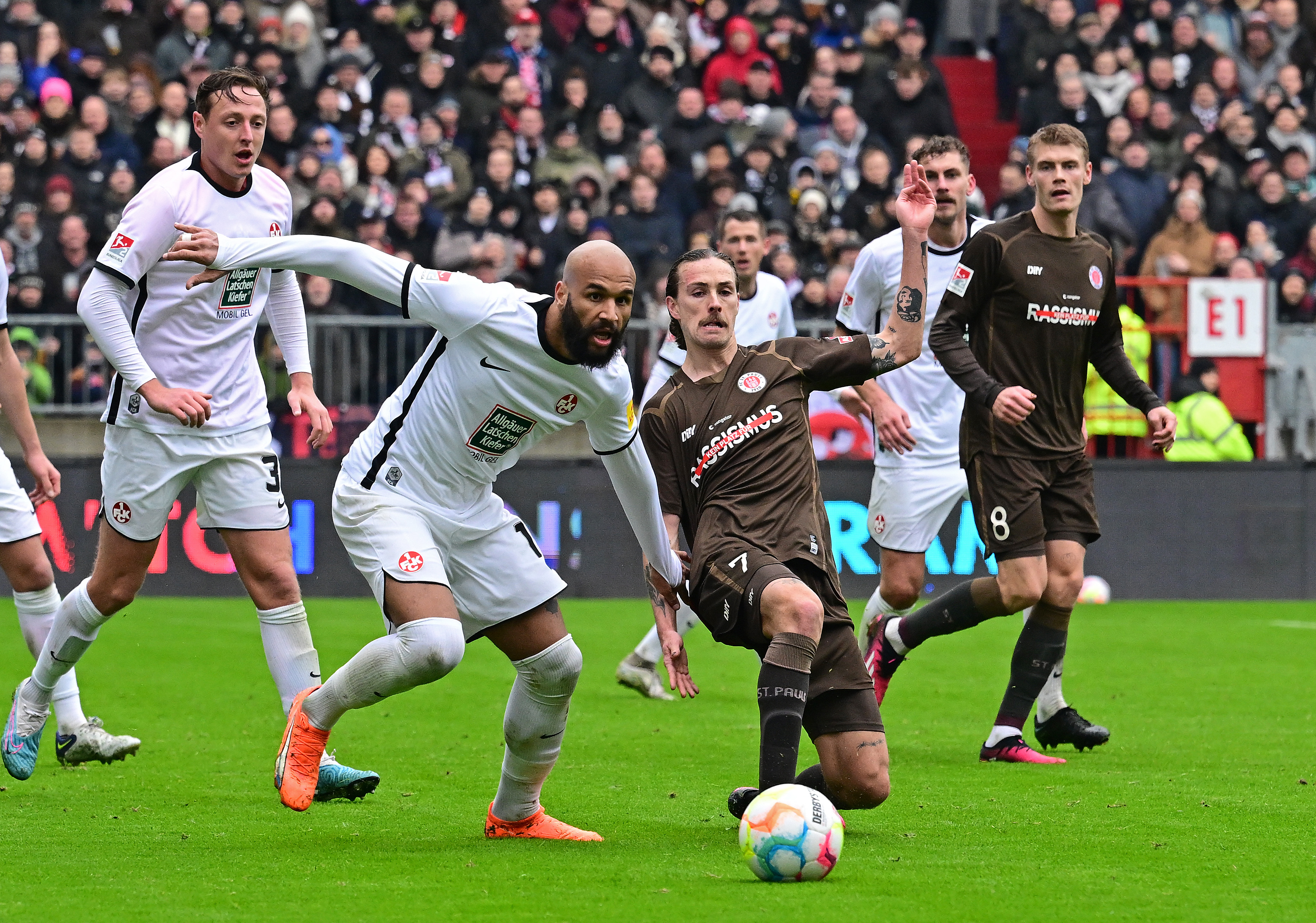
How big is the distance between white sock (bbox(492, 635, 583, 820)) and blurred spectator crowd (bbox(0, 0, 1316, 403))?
10.4 meters

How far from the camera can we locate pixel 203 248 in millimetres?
5234

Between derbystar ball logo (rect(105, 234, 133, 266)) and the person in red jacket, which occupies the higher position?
the person in red jacket

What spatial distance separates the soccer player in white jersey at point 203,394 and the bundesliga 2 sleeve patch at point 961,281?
2.72m

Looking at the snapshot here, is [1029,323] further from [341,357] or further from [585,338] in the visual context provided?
[341,357]

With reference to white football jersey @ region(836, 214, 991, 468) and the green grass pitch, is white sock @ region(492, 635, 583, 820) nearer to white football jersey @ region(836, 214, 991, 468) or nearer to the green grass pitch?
the green grass pitch

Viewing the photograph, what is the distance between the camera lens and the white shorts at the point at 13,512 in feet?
23.2

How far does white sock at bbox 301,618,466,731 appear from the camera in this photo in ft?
17.9

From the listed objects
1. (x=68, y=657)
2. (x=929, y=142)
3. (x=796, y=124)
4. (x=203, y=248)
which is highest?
(x=796, y=124)

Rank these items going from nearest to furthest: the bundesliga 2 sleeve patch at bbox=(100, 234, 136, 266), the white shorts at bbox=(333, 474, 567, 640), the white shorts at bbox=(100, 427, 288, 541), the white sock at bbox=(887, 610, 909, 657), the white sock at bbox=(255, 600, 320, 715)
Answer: the white shorts at bbox=(333, 474, 567, 640) → the bundesliga 2 sleeve patch at bbox=(100, 234, 136, 266) → the white sock at bbox=(255, 600, 320, 715) → the white shorts at bbox=(100, 427, 288, 541) → the white sock at bbox=(887, 610, 909, 657)

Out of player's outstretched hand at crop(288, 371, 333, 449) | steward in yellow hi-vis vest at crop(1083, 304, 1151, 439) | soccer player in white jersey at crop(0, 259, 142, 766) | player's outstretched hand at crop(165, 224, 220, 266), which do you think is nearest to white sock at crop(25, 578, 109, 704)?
soccer player in white jersey at crop(0, 259, 142, 766)

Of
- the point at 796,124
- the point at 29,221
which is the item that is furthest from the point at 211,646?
the point at 796,124

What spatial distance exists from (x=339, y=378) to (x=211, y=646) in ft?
13.8

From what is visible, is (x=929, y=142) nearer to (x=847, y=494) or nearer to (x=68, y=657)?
(x=68, y=657)

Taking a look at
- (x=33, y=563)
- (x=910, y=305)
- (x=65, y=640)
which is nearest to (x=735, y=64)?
(x=33, y=563)
